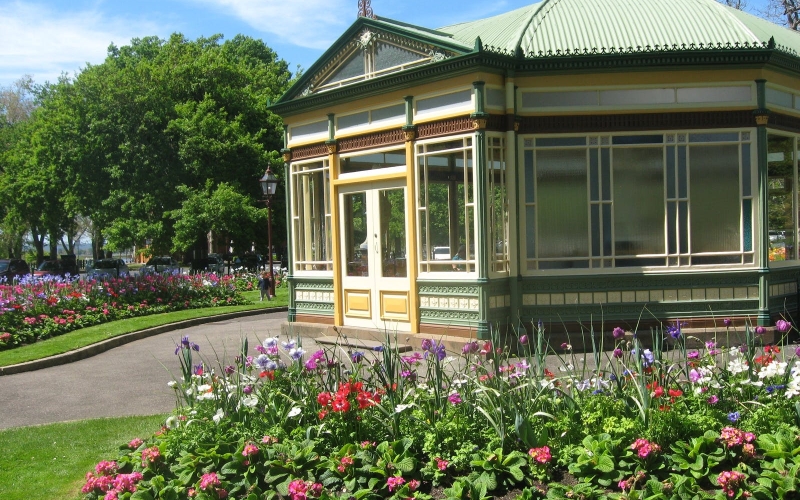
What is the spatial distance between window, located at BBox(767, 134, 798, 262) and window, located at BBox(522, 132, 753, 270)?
1110mm

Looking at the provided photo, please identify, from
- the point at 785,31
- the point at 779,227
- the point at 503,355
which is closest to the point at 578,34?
the point at 779,227

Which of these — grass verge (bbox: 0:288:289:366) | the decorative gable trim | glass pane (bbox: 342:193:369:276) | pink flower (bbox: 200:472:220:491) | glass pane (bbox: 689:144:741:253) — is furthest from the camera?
glass pane (bbox: 342:193:369:276)

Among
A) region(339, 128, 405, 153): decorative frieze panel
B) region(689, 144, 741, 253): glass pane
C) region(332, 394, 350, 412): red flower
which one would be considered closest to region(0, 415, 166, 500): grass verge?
region(332, 394, 350, 412): red flower

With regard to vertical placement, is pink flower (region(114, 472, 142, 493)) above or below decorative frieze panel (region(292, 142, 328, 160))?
below

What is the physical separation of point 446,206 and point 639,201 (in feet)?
10.3

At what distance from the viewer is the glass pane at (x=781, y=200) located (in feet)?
43.4

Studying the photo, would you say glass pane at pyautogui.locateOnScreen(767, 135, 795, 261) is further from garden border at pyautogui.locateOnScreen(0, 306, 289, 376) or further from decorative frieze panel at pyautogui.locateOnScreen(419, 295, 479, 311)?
garden border at pyautogui.locateOnScreen(0, 306, 289, 376)

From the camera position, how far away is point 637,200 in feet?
41.3

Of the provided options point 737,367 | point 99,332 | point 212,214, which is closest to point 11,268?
point 212,214

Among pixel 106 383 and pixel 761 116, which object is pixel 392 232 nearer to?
pixel 106 383

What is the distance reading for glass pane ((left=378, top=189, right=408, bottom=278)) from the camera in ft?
43.9

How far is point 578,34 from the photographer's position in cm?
1276

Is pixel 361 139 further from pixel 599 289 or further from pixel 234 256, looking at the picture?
pixel 234 256

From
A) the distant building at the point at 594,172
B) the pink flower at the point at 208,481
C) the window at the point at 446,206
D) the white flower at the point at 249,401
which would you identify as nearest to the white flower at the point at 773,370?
the white flower at the point at 249,401
